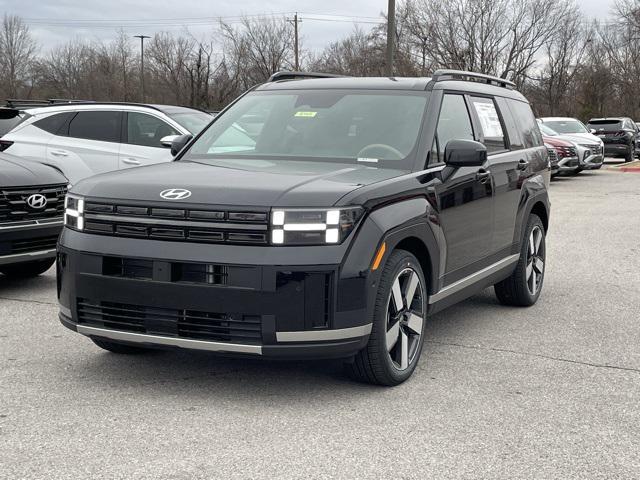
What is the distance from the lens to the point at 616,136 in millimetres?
31094

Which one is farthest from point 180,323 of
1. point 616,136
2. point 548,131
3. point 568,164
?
point 616,136

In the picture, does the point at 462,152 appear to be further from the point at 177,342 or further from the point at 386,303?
the point at 177,342

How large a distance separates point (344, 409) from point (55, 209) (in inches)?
170

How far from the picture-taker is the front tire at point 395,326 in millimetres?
4422

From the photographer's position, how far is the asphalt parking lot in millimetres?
3570

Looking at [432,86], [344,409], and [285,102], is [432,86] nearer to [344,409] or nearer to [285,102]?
[285,102]

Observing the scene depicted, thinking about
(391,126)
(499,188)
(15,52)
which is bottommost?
(499,188)

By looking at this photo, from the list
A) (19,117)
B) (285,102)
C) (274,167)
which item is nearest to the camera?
(274,167)

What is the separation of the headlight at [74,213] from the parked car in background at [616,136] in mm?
28882

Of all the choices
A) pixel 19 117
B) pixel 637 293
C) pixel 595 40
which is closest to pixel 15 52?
pixel 595 40

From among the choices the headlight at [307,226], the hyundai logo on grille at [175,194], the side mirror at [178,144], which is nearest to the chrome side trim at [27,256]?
the side mirror at [178,144]

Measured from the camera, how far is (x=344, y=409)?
4301 millimetres

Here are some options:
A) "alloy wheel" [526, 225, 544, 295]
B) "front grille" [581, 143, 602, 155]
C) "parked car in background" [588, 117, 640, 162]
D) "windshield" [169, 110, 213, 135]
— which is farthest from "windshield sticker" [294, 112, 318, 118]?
"parked car in background" [588, 117, 640, 162]

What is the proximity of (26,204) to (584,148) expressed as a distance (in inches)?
740
